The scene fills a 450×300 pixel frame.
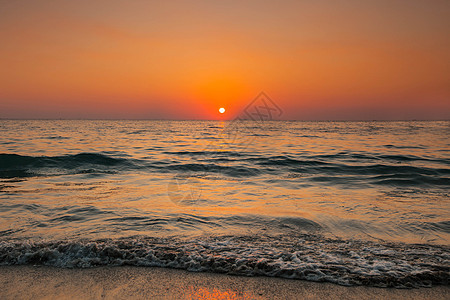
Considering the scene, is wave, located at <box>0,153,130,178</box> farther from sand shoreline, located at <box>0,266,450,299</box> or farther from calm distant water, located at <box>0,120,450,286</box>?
sand shoreline, located at <box>0,266,450,299</box>

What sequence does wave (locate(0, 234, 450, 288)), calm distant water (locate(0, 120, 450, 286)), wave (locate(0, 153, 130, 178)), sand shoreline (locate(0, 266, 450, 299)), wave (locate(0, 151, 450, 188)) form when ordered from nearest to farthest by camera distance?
1. sand shoreline (locate(0, 266, 450, 299))
2. wave (locate(0, 234, 450, 288))
3. calm distant water (locate(0, 120, 450, 286))
4. wave (locate(0, 151, 450, 188))
5. wave (locate(0, 153, 130, 178))

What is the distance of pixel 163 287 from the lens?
3.15 m

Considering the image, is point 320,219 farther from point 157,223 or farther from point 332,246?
point 157,223

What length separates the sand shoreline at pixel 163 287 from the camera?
118 inches

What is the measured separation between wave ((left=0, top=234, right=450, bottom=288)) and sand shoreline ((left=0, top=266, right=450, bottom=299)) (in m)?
0.13

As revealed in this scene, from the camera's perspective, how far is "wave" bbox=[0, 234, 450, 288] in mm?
3361

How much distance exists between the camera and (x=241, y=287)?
316cm

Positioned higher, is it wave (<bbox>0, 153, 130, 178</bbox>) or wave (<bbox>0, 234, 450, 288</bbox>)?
wave (<bbox>0, 234, 450, 288</bbox>)

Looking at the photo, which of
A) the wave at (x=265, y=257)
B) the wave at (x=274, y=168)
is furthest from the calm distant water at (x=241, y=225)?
the wave at (x=274, y=168)

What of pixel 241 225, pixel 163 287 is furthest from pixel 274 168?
pixel 163 287

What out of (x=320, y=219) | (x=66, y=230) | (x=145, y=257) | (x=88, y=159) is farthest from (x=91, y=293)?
(x=88, y=159)

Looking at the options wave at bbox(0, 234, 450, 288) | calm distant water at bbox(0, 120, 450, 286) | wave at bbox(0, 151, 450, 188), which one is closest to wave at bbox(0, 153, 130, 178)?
wave at bbox(0, 151, 450, 188)

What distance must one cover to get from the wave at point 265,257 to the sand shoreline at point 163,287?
0.43 ft

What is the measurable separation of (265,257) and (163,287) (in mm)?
1410
